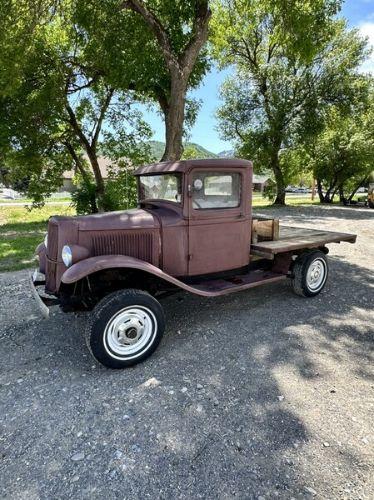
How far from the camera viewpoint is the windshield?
405cm

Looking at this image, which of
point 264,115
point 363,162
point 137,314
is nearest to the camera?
point 137,314

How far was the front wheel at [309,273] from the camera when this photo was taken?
16.4 ft

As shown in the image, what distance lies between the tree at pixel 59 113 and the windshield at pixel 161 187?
5918 millimetres

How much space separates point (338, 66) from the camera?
1781cm

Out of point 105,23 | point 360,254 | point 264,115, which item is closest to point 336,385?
point 360,254

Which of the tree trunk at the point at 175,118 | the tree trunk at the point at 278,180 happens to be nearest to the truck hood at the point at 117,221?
the tree trunk at the point at 175,118

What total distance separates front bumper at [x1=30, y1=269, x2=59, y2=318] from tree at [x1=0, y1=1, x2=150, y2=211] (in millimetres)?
6530

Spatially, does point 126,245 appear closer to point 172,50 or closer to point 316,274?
point 316,274

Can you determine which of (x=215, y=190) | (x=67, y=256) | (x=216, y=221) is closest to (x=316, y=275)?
(x=216, y=221)

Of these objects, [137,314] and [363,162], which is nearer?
[137,314]

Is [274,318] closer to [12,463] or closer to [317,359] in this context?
[317,359]

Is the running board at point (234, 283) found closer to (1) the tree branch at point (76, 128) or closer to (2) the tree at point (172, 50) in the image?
(2) the tree at point (172, 50)

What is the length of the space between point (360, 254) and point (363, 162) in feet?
53.7

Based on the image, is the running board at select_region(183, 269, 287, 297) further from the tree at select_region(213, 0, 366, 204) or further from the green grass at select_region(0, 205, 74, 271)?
the tree at select_region(213, 0, 366, 204)
